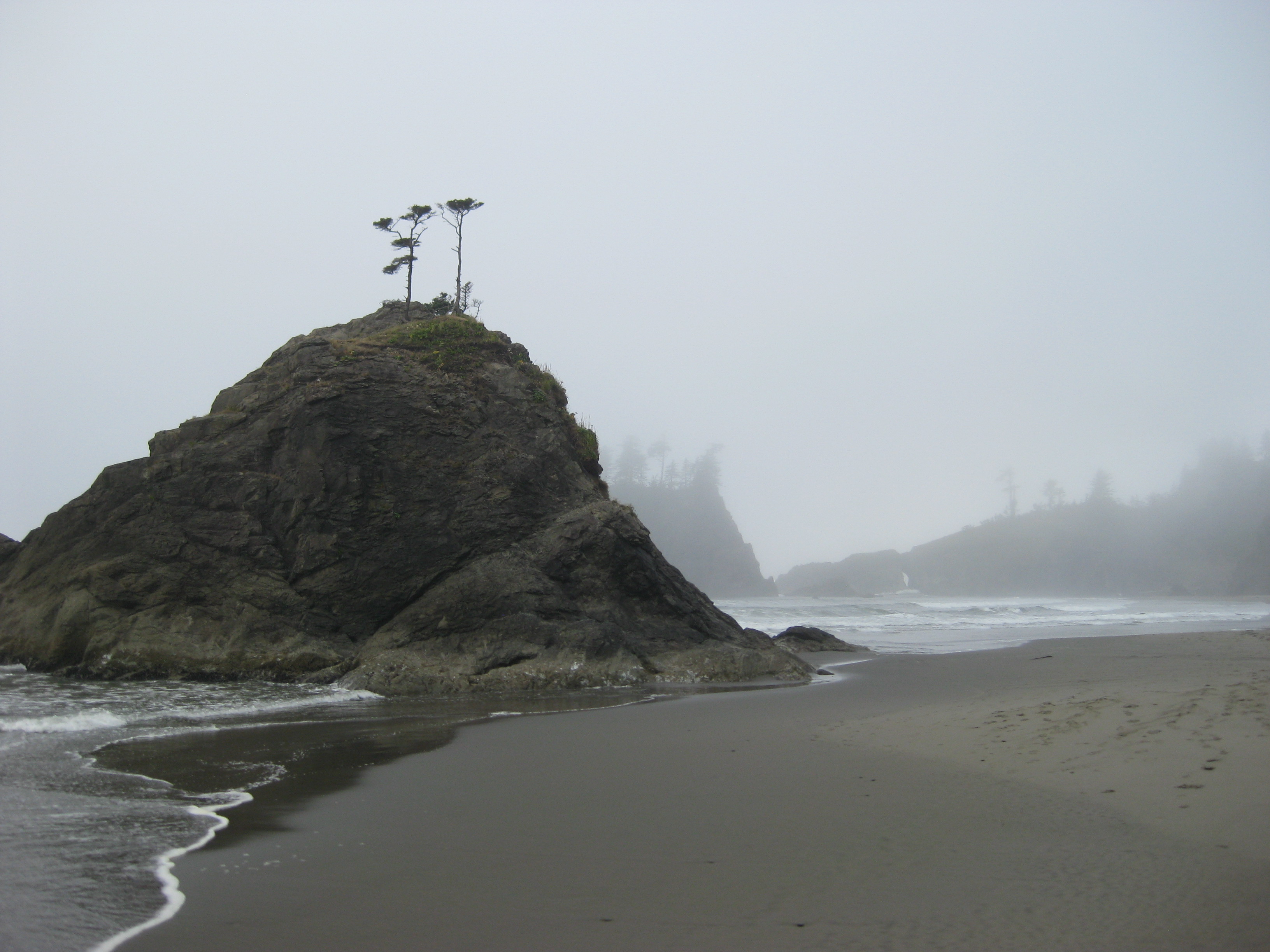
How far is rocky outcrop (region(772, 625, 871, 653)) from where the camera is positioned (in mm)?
21906

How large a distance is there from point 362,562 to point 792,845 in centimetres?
1213

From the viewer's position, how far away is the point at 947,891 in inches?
146

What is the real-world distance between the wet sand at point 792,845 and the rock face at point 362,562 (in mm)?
6047

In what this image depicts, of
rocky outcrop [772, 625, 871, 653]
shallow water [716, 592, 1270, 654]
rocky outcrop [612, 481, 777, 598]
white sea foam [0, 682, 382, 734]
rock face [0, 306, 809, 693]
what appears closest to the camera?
white sea foam [0, 682, 382, 734]

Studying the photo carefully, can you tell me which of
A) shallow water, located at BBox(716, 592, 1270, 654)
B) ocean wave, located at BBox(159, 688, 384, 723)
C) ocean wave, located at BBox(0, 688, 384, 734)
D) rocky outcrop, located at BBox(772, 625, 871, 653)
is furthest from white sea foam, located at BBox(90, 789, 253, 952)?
shallow water, located at BBox(716, 592, 1270, 654)

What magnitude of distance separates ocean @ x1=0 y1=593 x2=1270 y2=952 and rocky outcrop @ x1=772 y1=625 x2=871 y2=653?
31.8 ft

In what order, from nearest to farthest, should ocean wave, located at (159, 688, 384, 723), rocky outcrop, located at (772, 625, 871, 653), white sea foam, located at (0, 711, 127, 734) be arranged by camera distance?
white sea foam, located at (0, 711, 127, 734) < ocean wave, located at (159, 688, 384, 723) < rocky outcrop, located at (772, 625, 871, 653)

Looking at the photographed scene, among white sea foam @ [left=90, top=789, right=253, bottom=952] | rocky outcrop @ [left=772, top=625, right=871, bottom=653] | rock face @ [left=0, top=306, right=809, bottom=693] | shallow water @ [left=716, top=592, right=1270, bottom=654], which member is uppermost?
rock face @ [left=0, top=306, right=809, bottom=693]

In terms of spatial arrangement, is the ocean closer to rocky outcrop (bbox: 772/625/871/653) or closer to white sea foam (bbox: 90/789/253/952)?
white sea foam (bbox: 90/789/253/952)

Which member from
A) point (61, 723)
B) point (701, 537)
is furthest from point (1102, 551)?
point (61, 723)

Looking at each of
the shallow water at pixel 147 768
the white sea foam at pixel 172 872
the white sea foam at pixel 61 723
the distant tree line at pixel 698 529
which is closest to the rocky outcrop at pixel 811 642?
the shallow water at pixel 147 768

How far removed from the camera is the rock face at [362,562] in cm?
1373

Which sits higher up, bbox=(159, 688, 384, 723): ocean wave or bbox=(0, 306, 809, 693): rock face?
Answer: bbox=(0, 306, 809, 693): rock face

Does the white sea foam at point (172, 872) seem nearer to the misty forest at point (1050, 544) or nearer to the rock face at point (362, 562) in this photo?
the rock face at point (362, 562)
